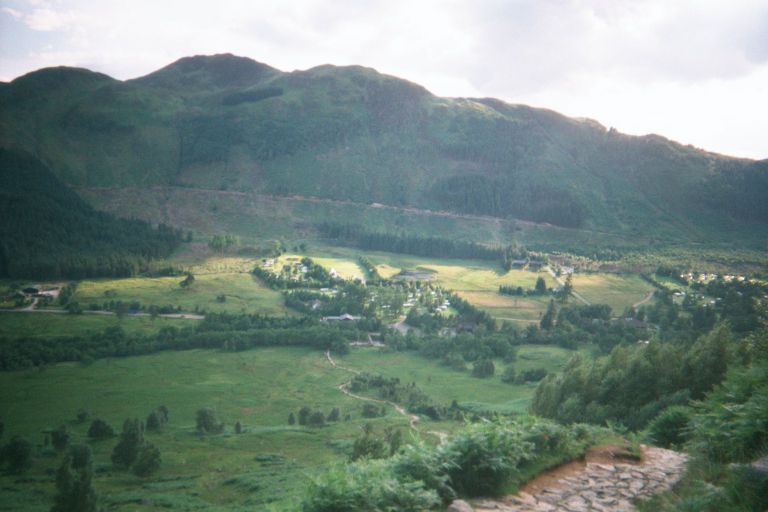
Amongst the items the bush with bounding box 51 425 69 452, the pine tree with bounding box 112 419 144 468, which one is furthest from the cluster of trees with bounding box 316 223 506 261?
the pine tree with bounding box 112 419 144 468

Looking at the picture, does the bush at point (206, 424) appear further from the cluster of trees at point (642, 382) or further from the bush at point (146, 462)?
the cluster of trees at point (642, 382)

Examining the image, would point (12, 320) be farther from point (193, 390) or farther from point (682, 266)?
point (682, 266)

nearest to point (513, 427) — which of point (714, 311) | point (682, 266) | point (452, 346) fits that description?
point (452, 346)

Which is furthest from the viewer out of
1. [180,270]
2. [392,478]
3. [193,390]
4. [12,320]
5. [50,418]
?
[180,270]

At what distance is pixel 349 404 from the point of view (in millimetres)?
70688

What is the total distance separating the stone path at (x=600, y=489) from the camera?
12.2 metres

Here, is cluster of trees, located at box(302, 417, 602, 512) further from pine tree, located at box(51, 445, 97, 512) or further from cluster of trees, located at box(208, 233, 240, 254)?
cluster of trees, located at box(208, 233, 240, 254)

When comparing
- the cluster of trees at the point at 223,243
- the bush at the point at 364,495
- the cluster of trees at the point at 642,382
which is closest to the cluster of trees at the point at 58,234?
the cluster of trees at the point at 223,243

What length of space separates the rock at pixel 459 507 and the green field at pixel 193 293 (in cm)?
10140

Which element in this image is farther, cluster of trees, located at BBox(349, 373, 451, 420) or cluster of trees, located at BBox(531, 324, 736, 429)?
cluster of trees, located at BBox(349, 373, 451, 420)

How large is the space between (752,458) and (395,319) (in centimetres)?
9996

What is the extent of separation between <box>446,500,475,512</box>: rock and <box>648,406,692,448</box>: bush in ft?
39.4

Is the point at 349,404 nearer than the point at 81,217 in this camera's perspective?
Yes

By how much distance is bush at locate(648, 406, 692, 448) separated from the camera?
19.2 meters
